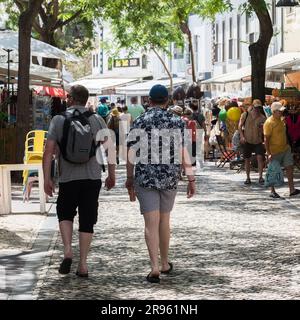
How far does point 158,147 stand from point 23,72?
12.8 m

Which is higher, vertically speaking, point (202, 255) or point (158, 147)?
point (158, 147)

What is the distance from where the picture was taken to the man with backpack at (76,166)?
1045 cm

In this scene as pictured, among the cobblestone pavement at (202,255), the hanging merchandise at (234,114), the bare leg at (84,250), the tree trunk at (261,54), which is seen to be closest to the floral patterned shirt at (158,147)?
the bare leg at (84,250)

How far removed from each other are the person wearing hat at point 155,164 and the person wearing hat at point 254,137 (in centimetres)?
1191

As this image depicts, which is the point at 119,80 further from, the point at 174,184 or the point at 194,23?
the point at 174,184

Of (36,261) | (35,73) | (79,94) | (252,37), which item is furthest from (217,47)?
(79,94)

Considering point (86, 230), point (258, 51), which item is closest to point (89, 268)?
point (86, 230)

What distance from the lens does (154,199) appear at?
1040 cm

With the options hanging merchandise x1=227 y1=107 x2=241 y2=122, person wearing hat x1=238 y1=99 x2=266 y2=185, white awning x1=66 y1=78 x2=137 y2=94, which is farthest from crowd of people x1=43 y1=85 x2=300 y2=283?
white awning x1=66 y1=78 x2=137 y2=94

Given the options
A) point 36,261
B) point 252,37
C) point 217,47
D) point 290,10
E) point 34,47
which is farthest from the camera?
point 217,47

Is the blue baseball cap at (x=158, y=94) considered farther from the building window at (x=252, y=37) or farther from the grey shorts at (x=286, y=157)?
the building window at (x=252, y=37)

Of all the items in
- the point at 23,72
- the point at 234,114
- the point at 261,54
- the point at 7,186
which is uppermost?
the point at 261,54

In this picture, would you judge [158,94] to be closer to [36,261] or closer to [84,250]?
[84,250]

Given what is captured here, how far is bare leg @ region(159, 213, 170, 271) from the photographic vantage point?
10.5 m
